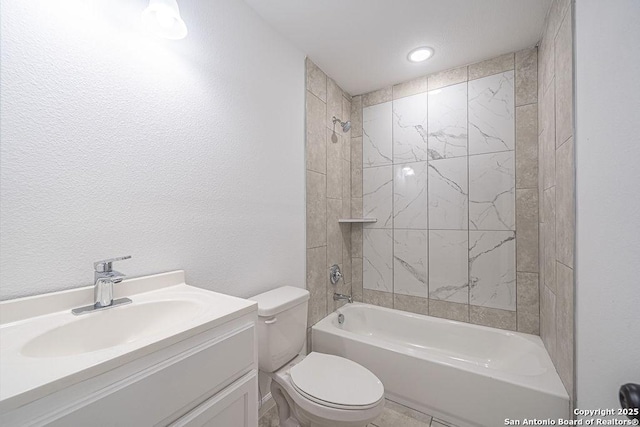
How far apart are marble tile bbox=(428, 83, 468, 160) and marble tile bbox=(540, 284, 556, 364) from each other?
1.12 meters

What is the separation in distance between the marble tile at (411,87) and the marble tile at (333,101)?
0.51 meters

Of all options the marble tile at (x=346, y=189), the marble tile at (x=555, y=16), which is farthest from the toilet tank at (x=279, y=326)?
the marble tile at (x=555, y=16)

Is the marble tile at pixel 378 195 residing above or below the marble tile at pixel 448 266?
above

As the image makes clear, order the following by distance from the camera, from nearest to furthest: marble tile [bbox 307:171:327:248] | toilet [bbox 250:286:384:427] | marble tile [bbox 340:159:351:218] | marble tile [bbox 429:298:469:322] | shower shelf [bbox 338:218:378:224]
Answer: toilet [bbox 250:286:384:427], marble tile [bbox 307:171:327:248], marble tile [bbox 429:298:469:322], shower shelf [bbox 338:218:378:224], marble tile [bbox 340:159:351:218]

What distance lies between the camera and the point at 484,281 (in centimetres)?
199

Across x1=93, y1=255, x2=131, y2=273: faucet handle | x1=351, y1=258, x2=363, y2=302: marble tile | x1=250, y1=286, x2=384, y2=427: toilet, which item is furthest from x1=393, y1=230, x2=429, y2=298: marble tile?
x1=93, y1=255, x2=131, y2=273: faucet handle

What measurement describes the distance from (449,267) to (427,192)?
64 centimetres

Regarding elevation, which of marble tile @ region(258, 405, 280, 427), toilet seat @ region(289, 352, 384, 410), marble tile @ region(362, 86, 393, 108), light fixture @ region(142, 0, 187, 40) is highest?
marble tile @ region(362, 86, 393, 108)

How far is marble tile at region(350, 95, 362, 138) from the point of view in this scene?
255 centimetres

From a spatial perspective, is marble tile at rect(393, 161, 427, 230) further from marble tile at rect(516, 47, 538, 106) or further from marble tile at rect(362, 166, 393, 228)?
marble tile at rect(516, 47, 538, 106)

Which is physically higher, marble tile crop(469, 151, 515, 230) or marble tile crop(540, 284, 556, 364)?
marble tile crop(469, 151, 515, 230)

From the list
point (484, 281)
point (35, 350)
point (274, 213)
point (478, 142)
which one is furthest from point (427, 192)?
point (35, 350)

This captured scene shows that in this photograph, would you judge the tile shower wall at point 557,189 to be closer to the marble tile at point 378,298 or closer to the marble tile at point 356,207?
the marble tile at point 378,298

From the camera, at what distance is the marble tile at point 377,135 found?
7.85ft
